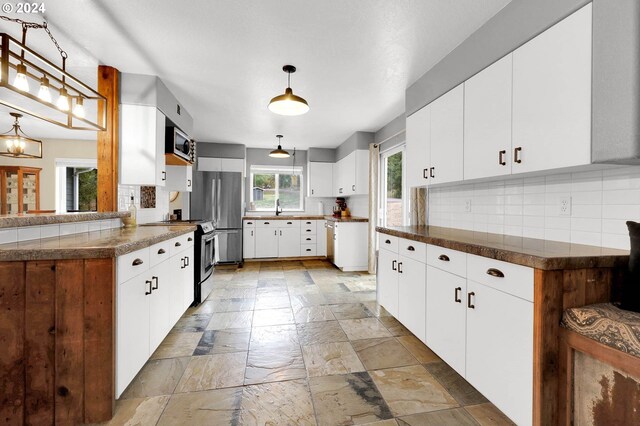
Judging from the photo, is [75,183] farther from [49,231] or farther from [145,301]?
[145,301]

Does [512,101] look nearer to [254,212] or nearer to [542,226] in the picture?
[542,226]

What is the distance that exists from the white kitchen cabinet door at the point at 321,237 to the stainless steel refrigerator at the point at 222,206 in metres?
1.58

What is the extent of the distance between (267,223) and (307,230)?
838 millimetres

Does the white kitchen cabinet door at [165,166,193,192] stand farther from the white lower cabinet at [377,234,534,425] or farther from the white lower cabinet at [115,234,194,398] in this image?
the white lower cabinet at [377,234,534,425]

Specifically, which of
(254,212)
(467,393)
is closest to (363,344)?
(467,393)

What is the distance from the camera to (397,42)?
232cm

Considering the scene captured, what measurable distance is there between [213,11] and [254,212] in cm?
497

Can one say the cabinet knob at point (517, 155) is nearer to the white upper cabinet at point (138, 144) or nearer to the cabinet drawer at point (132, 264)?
the cabinet drawer at point (132, 264)

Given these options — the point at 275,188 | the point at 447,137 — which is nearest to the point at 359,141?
the point at 275,188

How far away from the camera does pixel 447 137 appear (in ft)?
8.10

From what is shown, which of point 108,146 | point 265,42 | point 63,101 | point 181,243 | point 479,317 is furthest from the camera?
point 108,146

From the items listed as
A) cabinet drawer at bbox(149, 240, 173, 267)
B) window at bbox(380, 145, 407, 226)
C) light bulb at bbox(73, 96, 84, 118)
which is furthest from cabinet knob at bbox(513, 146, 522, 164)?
light bulb at bbox(73, 96, 84, 118)

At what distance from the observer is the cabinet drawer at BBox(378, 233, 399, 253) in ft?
8.82

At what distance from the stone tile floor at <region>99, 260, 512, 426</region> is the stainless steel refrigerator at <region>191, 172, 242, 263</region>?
91.9 inches
